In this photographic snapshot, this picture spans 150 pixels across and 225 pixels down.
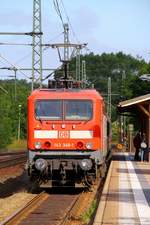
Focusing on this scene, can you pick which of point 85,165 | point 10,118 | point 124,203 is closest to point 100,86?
point 10,118

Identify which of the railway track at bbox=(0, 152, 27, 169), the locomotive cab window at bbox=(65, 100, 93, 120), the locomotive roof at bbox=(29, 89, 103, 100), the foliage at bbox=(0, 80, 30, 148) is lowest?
the railway track at bbox=(0, 152, 27, 169)

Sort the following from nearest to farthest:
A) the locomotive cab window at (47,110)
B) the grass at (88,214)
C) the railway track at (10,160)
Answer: the grass at (88,214) < the locomotive cab window at (47,110) < the railway track at (10,160)

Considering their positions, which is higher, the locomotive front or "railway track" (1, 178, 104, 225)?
the locomotive front

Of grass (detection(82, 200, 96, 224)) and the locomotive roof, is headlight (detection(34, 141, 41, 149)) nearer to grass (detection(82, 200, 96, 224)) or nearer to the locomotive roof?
the locomotive roof


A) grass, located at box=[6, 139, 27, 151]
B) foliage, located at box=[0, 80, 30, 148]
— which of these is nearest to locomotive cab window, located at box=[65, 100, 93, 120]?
foliage, located at box=[0, 80, 30, 148]

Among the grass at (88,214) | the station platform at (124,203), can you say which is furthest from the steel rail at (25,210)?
the station platform at (124,203)

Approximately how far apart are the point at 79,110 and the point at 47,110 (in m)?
0.93

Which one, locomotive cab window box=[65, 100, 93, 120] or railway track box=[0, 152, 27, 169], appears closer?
locomotive cab window box=[65, 100, 93, 120]

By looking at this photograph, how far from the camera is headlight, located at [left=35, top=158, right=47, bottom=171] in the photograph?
18484mm

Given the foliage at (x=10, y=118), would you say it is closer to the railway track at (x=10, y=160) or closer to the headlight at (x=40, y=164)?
the railway track at (x=10, y=160)

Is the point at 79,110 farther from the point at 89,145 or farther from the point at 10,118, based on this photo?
the point at 10,118

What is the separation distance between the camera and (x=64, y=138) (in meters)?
19.1

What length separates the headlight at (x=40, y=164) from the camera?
1848 cm

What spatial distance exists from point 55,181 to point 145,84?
1834 inches
